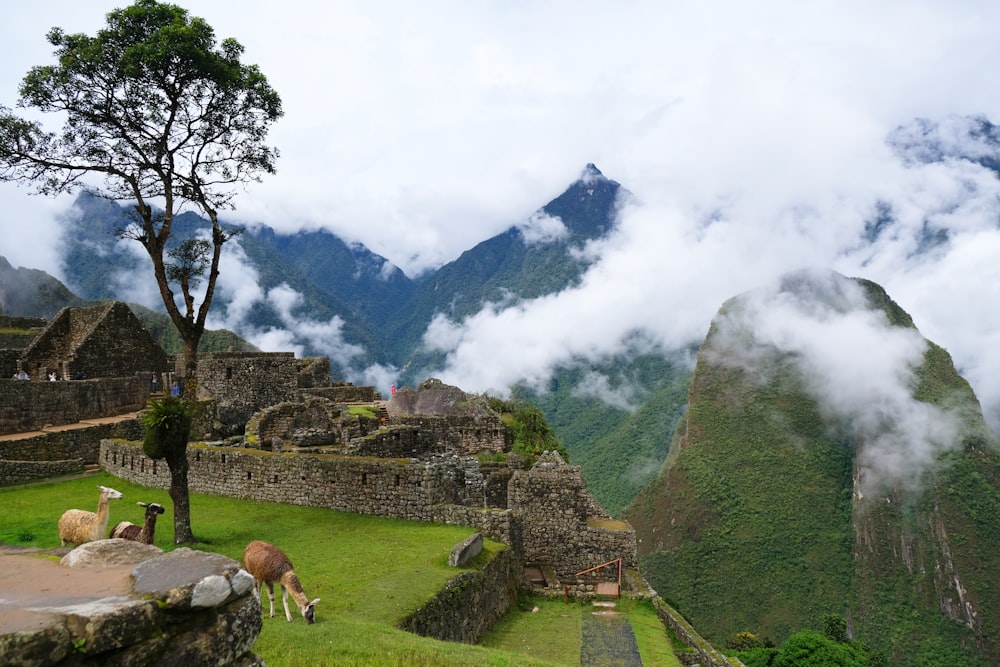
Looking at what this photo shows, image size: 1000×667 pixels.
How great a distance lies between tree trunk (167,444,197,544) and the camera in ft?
40.5

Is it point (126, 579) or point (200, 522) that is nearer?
point (126, 579)

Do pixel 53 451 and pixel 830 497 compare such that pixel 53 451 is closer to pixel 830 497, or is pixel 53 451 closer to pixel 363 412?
pixel 363 412

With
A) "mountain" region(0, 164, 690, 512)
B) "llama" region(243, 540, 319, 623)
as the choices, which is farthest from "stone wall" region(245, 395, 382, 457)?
"mountain" region(0, 164, 690, 512)

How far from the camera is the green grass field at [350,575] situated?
763cm

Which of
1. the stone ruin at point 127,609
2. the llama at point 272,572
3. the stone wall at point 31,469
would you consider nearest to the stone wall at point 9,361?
the stone wall at point 31,469

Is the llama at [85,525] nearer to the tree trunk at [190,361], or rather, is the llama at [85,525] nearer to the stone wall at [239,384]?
the tree trunk at [190,361]

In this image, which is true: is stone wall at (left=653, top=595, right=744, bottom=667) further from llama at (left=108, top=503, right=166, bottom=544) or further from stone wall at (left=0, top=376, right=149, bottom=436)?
stone wall at (left=0, top=376, right=149, bottom=436)

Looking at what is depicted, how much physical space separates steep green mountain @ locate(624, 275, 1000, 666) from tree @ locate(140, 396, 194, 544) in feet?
240

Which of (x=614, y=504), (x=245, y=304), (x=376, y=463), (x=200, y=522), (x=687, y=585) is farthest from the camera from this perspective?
(x=614, y=504)

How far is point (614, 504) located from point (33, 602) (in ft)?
392

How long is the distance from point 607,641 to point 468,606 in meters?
2.82

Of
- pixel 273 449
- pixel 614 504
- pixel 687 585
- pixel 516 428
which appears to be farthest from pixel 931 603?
pixel 273 449

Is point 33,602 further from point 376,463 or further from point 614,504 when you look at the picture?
point 614,504

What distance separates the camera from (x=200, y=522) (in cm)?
1425
